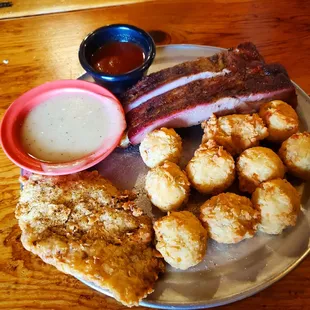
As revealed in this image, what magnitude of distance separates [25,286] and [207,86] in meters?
1.27

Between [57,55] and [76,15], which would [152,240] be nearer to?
[57,55]

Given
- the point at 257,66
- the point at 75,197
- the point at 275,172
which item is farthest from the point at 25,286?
the point at 257,66

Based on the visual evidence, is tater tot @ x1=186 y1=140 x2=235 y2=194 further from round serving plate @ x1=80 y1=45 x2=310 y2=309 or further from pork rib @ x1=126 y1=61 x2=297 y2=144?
pork rib @ x1=126 y1=61 x2=297 y2=144

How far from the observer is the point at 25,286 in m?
1.64

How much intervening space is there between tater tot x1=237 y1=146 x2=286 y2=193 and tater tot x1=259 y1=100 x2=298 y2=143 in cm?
Result: 17

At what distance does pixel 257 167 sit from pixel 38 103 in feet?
3.72

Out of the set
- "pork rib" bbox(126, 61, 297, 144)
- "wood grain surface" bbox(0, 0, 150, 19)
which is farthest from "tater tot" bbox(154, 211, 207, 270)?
"wood grain surface" bbox(0, 0, 150, 19)

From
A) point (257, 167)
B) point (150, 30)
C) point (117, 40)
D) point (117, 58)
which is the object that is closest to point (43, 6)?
point (150, 30)

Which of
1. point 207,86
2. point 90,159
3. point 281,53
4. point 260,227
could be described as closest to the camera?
point 260,227

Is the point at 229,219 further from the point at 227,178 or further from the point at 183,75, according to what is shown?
the point at 183,75

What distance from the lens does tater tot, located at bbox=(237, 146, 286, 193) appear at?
5.50ft

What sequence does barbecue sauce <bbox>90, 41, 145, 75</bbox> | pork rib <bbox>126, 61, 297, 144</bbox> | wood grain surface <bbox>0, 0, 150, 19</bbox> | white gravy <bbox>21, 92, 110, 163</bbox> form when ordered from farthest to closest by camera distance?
wood grain surface <bbox>0, 0, 150, 19</bbox>, barbecue sauce <bbox>90, 41, 145, 75</bbox>, pork rib <bbox>126, 61, 297, 144</bbox>, white gravy <bbox>21, 92, 110, 163</bbox>

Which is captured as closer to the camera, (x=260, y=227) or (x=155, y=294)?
(x=155, y=294)

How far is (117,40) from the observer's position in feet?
7.13
